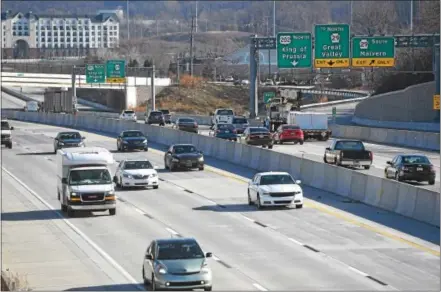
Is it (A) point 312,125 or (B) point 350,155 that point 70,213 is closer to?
(B) point 350,155

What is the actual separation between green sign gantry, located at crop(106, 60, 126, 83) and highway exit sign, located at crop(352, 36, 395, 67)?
144 feet

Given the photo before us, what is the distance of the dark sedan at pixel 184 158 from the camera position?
53.7m

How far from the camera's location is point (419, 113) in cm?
8975

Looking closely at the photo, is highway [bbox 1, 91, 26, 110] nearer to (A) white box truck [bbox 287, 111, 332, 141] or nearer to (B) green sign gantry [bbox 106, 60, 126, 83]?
(B) green sign gantry [bbox 106, 60, 126, 83]

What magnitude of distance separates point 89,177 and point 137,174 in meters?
8.00

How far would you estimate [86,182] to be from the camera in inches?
1470

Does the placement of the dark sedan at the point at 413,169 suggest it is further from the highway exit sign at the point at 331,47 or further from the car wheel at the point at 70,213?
the highway exit sign at the point at 331,47

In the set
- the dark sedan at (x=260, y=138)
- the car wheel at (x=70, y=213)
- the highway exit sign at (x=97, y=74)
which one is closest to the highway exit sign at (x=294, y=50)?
the dark sedan at (x=260, y=138)

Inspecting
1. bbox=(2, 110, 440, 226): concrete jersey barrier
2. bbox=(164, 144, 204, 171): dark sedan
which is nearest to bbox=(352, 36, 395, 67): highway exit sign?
bbox=(2, 110, 440, 226): concrete jersey barrier

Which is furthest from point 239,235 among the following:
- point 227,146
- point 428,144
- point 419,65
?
point 419,65

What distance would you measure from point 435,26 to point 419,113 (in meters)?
29.0

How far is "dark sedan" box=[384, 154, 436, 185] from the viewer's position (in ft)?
146

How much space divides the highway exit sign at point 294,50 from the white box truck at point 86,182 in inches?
1626

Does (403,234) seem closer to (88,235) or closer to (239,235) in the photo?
(239,235)
